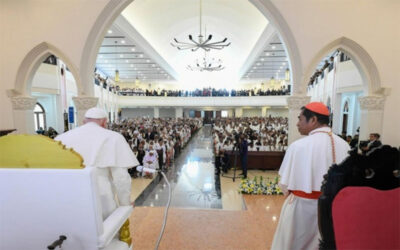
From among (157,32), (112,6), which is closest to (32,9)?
(112,6)

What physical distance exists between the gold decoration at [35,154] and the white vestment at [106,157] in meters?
0.49

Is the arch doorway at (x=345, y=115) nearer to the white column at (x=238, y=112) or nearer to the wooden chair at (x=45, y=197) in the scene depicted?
the wooden chair at (x=45, y=197)

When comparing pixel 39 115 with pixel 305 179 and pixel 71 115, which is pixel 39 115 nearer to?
pixel 71 115

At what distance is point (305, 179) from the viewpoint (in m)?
2.00

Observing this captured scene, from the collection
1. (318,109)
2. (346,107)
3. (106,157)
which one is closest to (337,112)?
(346,107)

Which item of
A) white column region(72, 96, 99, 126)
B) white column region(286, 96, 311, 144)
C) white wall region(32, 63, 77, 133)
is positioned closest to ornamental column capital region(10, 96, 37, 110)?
white column region(72, 96, 99, 126)

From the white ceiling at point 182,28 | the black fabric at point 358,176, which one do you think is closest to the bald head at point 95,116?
the black fabric at point 358,176

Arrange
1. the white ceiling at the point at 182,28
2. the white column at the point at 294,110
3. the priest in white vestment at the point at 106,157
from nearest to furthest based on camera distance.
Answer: the priest in white vestment at the point at 106,157 → the white column at the point at 294,110 → the white ceiling at the point at 182,28

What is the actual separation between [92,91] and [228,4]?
36.8 ft

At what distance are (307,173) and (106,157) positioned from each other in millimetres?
1895

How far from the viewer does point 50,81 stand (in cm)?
1318

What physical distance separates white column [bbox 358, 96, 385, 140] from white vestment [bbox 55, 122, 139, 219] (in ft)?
19.0

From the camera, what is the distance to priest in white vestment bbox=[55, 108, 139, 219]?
75.9 inches

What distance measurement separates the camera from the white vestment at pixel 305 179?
2002 mm
